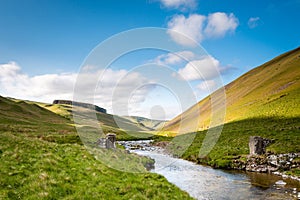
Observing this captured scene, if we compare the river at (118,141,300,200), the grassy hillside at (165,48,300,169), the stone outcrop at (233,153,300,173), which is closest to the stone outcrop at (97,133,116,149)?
the river at (118,141,300,200)

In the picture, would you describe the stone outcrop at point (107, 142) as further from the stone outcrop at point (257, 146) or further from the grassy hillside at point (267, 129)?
the stone outcrop at point (257, 146)

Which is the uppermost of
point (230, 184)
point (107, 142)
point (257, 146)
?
point (257, 146)

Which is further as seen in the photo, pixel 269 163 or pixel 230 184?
pixel 269 163

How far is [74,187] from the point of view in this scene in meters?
12.7

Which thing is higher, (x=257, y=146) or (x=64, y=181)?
(x=257, y=146)

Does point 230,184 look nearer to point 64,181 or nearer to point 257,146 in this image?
point 257,146

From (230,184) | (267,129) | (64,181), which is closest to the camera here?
(64,181)

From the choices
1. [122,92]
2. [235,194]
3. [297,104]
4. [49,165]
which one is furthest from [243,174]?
[297,104]

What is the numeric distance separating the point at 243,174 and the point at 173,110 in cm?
1022

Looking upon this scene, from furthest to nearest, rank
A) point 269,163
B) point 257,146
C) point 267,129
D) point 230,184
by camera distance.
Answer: point 267,129 < point 257,146 < point 269,163 < point 230,184

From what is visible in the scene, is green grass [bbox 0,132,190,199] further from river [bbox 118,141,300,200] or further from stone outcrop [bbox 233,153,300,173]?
stone outcrop [bbox 233,153,300,173]

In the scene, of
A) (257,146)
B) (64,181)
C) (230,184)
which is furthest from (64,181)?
(257,146)

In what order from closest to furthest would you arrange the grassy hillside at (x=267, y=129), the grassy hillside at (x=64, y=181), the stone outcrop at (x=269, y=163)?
1. the grassy hillside at (x=64, y=181)
2. the stone outcrop at (x=269, y=163)
3. the grassy hillside at (x=267, y=129)

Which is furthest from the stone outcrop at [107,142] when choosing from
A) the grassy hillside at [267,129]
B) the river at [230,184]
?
the grassy hillside at [267,129]
